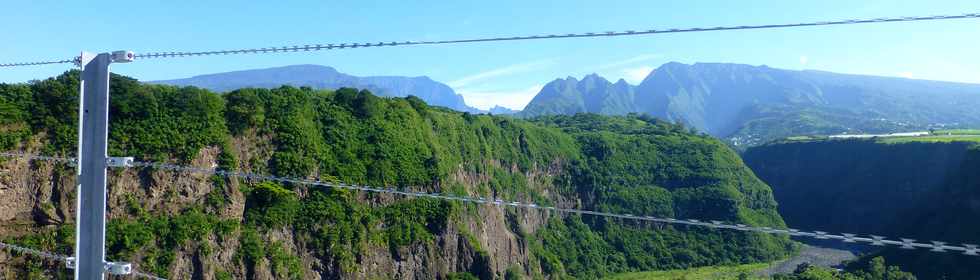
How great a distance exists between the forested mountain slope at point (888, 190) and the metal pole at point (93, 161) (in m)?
48.3

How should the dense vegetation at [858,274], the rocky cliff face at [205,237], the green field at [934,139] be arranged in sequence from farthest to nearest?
1. the green field at [934,139]
2. the dense vegetation at [858,274]
3. the rocky cliff face at [205,237]


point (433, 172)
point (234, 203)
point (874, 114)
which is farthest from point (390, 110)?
point (874, 114)

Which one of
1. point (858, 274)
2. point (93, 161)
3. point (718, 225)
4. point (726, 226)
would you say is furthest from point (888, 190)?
point (93, 161)

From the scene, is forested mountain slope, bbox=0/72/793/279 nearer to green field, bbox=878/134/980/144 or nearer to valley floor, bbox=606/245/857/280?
valley floor, bbox=606/245/857/280

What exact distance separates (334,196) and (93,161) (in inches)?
1045

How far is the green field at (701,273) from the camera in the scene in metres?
49.3

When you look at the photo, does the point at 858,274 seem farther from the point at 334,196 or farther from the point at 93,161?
the point at 93,161

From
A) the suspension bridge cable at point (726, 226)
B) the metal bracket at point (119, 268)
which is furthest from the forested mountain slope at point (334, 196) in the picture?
the metal bracket at point (119, 268)

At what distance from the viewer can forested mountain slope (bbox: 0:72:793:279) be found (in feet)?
72.0

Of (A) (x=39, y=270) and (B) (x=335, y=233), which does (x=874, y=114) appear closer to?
(B) (x=335, y=233)

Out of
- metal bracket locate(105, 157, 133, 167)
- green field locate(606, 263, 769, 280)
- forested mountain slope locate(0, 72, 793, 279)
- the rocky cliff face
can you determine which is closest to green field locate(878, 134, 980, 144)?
forested mountain slope locate(0, 72, 793, 279)

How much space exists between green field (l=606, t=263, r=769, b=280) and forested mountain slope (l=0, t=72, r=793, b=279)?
1.24 meters

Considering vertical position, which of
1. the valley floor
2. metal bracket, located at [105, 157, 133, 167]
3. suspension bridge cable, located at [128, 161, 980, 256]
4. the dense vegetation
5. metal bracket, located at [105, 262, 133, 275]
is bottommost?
the valley floor

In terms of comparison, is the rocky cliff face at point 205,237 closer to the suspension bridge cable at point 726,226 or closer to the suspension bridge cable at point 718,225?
the suspension bridge cable at point 718,225
